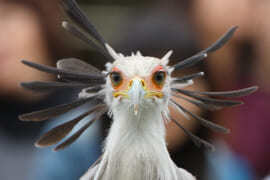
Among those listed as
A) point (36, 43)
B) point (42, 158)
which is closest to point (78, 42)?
point (36, 43)

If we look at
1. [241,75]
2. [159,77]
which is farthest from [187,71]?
[159,77]

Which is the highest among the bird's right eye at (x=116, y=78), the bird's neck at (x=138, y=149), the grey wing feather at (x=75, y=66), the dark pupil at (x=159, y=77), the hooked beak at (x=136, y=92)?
the grey wing feather at (x=75, y=66)

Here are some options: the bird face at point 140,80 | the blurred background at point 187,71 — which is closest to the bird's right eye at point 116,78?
the bird face at point 140,80

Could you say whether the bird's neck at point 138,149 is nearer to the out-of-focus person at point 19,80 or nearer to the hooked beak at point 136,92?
the hooked beak at point 136,92

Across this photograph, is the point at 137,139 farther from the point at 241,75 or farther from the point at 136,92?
the point at 241,75

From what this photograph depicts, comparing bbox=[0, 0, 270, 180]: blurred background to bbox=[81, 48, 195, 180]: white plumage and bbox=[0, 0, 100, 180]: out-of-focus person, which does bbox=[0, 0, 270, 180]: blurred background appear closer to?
bbox=[0, 0, 100, 180]: out-of-focus person

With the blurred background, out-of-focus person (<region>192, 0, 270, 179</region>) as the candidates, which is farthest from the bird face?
out-of-focus person (<region>192, 0, 270, 179</region>)
